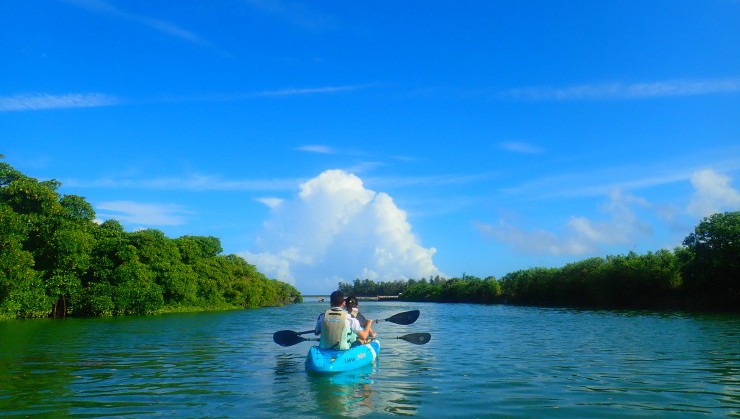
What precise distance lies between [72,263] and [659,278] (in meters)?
56.0

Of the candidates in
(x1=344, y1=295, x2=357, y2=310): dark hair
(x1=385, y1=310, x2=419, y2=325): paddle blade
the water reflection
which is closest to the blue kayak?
the water reflection

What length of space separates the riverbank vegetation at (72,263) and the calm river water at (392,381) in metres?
19.9

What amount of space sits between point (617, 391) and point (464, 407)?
342 cm

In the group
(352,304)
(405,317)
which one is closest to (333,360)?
(352,304)

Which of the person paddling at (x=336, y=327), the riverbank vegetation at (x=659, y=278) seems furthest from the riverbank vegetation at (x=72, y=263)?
the riverbank vegetation at (x=659, y=278)

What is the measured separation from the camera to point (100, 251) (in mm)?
47531

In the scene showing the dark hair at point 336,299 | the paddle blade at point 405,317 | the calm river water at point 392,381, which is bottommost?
the calm river water at point 392,381

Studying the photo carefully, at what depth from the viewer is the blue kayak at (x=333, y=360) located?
12.4 m

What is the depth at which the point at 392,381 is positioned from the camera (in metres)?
11.9

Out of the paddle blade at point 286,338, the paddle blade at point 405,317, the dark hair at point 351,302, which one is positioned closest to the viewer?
the dark hair at point 351,302

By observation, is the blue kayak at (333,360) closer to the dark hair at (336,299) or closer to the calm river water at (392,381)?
the calm river water at (392,381)

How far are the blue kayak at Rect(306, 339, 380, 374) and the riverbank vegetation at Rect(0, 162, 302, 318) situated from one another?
31.1 m

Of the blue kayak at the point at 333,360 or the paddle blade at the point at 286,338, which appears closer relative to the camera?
the blue kayak at the point at 333,360

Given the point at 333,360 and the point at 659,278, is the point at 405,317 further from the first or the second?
the point at 659,278
